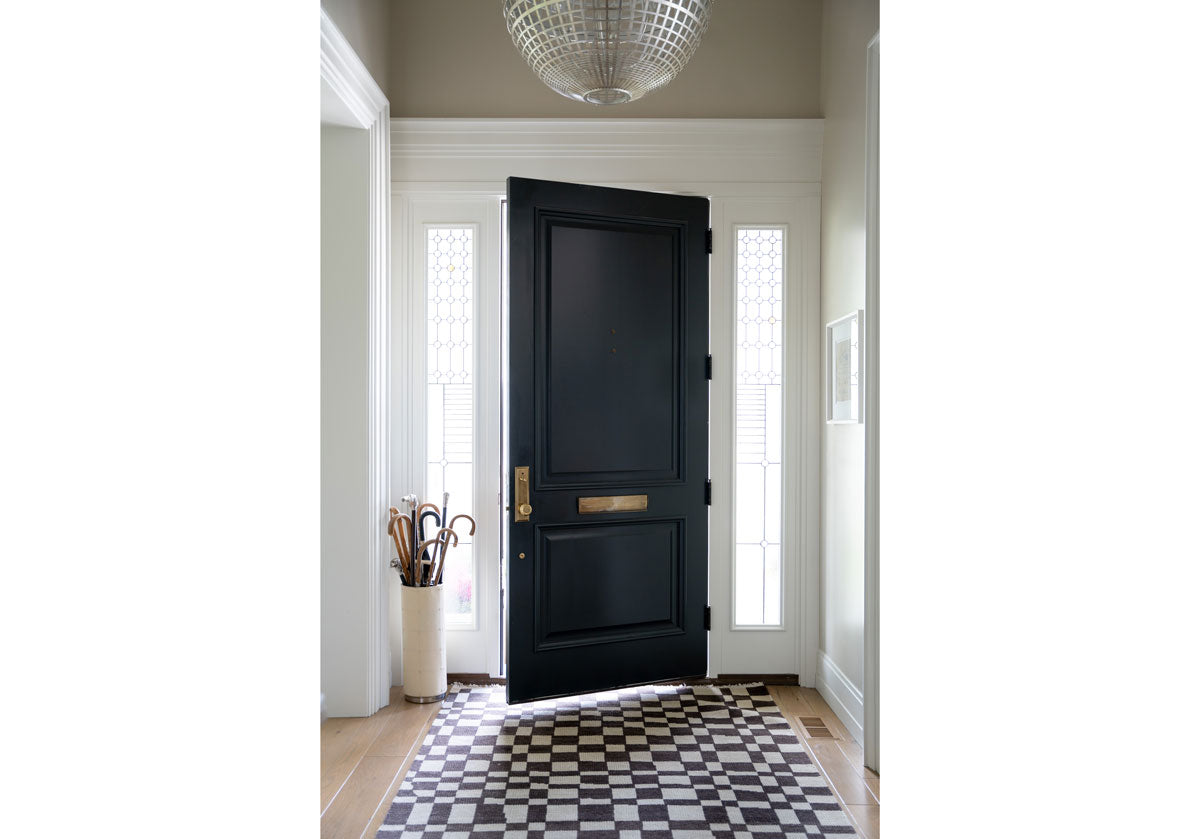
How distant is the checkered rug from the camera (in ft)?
7.34

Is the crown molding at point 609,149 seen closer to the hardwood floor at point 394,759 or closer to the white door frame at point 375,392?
the white door frame at point 375,392

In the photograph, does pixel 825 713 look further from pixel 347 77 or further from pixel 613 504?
pixel 347 77

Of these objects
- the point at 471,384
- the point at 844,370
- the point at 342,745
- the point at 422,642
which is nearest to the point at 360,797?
the point at 342,745

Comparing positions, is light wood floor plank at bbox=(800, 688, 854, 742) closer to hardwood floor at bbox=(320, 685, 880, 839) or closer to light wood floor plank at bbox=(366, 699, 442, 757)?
hardwood floor at bbox=(320, 685, 880, 839)

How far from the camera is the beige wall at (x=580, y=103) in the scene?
3.59 m

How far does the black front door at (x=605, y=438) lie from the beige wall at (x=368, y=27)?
2.57 feet

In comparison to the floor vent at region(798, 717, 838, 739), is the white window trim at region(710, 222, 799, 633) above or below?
above

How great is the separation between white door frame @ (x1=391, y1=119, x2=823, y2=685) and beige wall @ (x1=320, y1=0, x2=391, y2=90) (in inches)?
10.6

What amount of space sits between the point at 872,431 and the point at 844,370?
0.55 metres

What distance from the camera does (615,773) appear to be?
8.54 ft

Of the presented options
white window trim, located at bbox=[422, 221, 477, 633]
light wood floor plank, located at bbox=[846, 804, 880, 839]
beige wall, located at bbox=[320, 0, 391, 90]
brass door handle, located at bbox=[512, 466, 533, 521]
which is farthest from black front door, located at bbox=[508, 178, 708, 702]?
light wood floor plank, located at bbox=[846, 804, 880, 839]
